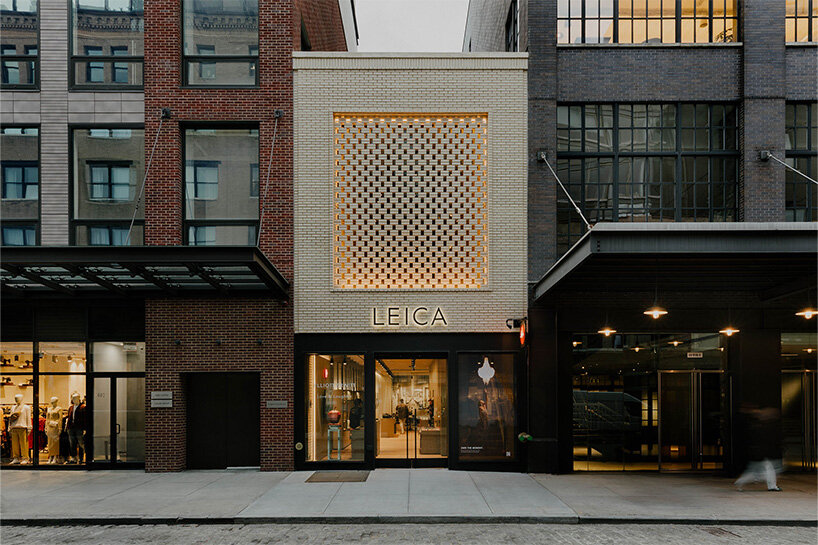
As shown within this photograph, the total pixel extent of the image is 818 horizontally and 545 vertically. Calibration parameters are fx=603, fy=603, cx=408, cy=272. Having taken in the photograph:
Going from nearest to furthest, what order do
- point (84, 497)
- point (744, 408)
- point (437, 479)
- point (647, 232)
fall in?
point (647, 232), point (84, 497), point (437, 479), point (744, 408)

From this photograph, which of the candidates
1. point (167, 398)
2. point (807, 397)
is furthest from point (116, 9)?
point (807, 397)

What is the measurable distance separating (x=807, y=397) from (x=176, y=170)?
1672 centimetres

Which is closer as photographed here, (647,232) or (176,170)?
(647,232)

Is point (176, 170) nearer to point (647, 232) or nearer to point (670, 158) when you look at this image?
point (647, 232)

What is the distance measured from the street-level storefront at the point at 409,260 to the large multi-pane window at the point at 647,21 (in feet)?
6.74

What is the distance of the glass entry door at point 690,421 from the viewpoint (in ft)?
48.4

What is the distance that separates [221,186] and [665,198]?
36.4 feet

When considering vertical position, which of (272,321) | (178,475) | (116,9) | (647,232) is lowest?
(178,475)

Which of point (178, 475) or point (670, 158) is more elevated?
point (670, 158)

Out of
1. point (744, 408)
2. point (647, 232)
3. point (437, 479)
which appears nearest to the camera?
point (647, 232)

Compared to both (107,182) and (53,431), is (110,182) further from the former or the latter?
(53,431)

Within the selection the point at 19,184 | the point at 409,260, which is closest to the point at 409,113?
the point at 409,260

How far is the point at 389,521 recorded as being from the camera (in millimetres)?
10469

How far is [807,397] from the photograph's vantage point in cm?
1513
